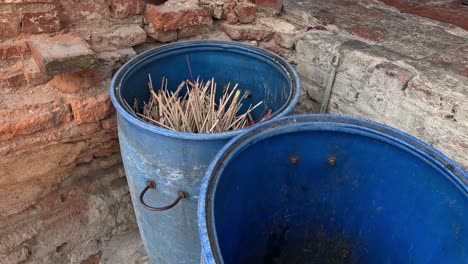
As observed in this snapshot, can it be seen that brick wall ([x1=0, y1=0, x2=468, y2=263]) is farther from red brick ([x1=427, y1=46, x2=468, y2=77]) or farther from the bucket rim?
the bucket rim

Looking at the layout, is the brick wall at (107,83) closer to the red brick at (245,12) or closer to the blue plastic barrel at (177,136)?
the red brick at (245,12)

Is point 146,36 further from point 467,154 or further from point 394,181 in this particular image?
point 467,154

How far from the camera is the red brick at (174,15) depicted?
176 centimetres

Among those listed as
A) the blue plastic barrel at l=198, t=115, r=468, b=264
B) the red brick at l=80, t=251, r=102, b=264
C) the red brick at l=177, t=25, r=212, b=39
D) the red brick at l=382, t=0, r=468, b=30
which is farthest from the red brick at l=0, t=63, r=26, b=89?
the red brick at l=382, t=0, r=468, b=30

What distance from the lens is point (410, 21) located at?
2.12m

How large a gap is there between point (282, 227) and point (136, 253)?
3.05 ft

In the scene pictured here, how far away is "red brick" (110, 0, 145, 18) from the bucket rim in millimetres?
272

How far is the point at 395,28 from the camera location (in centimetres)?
202

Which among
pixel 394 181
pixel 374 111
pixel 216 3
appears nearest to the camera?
pixel 394 181

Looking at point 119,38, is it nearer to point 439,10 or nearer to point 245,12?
point 245,12

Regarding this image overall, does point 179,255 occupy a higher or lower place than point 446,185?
lower

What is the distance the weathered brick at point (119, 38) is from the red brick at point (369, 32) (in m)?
1.00

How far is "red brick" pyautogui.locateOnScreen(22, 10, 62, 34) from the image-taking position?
1.55m

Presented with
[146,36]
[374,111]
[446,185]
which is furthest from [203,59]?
[446,185]
